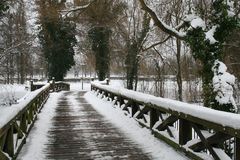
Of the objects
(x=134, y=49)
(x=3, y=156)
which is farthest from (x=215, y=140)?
(x=134, y=49)

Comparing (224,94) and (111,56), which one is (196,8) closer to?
(224,94)

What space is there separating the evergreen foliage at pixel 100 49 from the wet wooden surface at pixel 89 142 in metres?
27.1

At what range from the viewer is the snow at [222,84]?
617 inches

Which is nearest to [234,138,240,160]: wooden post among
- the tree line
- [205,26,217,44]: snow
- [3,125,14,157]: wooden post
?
[3,125,14,157]: wooden post

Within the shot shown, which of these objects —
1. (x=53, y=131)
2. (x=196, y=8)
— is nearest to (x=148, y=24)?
(x=196, y=8)

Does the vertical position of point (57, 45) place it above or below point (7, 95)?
above

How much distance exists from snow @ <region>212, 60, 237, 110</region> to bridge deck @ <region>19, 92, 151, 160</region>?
18.7 ft

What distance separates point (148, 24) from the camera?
29172 mm

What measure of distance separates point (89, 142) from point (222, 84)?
886 cm

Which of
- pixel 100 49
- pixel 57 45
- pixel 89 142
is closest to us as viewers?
pixel 89 142

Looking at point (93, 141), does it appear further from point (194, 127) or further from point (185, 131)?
point (194, 127)

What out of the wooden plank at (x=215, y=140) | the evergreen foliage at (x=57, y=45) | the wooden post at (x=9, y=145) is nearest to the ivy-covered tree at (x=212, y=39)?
the wooden plank at (x=215, y=140)

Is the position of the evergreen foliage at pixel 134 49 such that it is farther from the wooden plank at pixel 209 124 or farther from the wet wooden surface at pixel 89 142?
the wooden plank at pixel 209 124

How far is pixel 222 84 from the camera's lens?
1608cm
